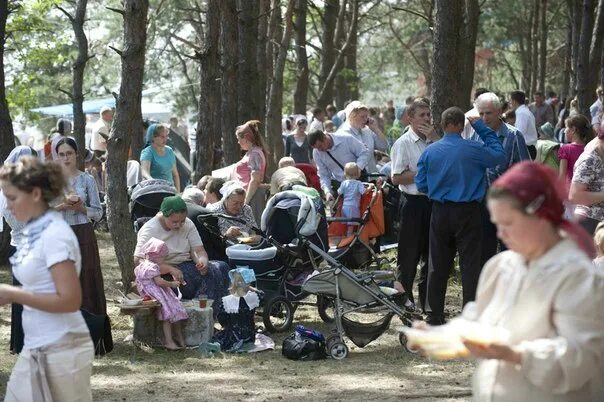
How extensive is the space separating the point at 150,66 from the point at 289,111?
676 centimetres

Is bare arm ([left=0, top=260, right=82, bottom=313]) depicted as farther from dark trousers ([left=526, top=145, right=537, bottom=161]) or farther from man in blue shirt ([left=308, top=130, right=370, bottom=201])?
dark trousers ([left=526, top=145, right=537, bottom=161])

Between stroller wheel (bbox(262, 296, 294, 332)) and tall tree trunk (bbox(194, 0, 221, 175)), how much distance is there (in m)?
5.82

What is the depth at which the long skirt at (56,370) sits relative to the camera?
540 centimetres

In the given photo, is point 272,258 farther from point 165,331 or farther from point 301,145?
point 301,145

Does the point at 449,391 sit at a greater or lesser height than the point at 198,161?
lesser

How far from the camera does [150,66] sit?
52.3 metres

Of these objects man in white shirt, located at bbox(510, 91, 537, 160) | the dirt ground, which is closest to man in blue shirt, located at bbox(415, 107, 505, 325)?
the dirt ground

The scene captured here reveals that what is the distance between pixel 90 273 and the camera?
34.1ft

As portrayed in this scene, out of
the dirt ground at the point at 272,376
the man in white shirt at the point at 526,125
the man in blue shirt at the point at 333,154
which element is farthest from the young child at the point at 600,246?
the man in white shirt at the point at 526,125

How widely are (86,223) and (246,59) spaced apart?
985cm

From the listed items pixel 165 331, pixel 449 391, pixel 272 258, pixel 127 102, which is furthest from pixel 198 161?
pixel 449 391

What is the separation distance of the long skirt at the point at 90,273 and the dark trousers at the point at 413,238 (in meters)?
3.11

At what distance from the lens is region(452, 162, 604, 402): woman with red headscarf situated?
4.11m

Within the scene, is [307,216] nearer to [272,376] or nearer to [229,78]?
[272,376]
